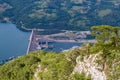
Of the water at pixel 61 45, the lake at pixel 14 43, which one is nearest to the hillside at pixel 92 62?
the lake at pixel 14 43

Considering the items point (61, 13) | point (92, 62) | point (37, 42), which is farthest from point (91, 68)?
point (61, 13)

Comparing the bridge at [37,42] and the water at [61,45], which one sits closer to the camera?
the bridge at [37,42]

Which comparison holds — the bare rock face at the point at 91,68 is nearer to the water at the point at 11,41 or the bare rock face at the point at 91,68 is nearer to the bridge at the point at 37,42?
the water at the point at 11,41

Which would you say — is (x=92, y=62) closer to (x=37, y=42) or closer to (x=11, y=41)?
(x=37, y=42)

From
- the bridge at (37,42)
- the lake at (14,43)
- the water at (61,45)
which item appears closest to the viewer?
the lake at (14,43)

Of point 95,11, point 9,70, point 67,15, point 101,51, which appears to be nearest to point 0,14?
point 67,15

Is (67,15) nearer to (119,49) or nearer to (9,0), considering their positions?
(9,0)

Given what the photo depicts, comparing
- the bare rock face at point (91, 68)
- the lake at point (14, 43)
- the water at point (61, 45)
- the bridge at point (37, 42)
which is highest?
the bare rock face at point (91, 68)
